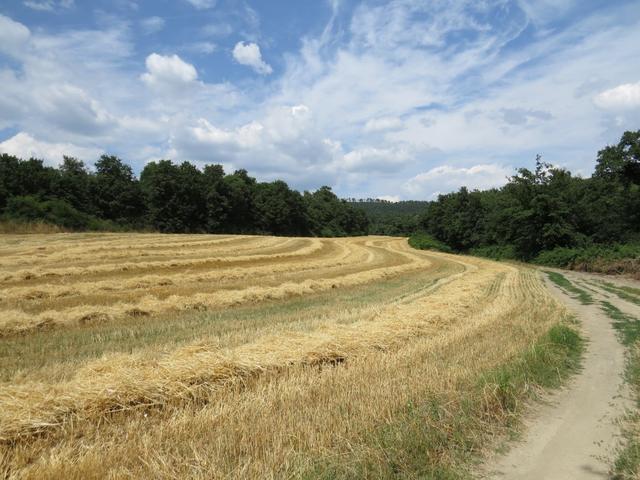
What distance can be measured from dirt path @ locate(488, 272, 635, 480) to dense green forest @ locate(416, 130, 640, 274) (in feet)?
105

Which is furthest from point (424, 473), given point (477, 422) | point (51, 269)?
point (51, 269)

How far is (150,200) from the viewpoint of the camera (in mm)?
73000

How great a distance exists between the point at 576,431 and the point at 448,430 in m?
1.76

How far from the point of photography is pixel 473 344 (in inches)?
344

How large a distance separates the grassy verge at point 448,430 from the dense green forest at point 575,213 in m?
33.8

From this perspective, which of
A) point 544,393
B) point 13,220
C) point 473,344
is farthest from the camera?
point 13,220

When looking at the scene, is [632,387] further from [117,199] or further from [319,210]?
[319,210]

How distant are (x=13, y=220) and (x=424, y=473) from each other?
5264 cm

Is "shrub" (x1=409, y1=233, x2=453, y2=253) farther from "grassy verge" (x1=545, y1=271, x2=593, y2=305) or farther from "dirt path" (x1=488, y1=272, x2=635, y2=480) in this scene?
"dirt path" (x1=488, y1=272, x2=635, y2=480)

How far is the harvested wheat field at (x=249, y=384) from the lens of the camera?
4.08 meters

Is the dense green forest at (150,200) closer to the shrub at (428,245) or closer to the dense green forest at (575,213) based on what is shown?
the shrub at (428,245)

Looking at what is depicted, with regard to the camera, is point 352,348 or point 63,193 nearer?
point 352,348

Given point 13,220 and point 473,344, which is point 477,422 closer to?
point 473,344

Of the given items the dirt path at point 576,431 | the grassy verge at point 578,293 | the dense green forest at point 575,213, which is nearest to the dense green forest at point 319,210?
the dense green forest at point 575,213
